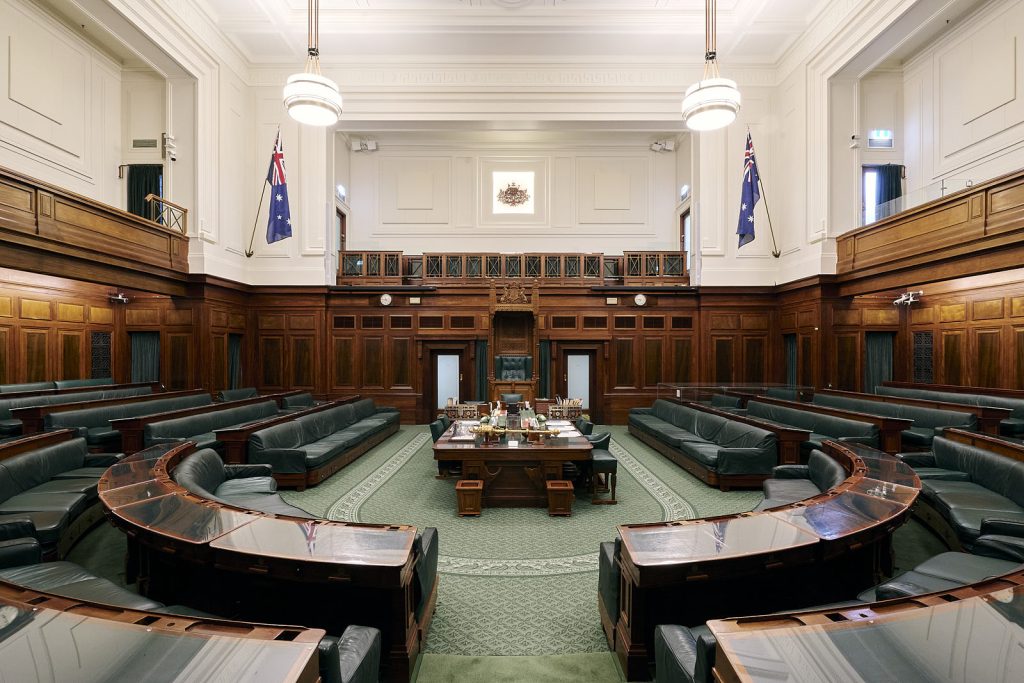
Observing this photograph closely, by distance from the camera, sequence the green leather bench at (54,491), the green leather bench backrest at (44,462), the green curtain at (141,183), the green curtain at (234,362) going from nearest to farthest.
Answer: the green leather bench at (54,491) < the green leather bench backrest at (44,462) < the green curtain at (141,183) < the green curtain at (234,362)

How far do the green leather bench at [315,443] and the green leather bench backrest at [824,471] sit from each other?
5694 millimetres

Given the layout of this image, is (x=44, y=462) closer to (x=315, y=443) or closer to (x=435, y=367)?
(x=315, y=443)

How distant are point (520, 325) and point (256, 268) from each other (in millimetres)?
6581

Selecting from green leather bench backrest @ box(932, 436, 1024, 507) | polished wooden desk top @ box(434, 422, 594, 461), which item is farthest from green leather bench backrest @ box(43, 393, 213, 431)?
green leather bench backrest @ box(932, 436, 1024, 507)

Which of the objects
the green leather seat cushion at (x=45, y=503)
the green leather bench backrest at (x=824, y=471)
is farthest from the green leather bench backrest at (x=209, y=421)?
the green leather bench backrest at (x=824, y=471)

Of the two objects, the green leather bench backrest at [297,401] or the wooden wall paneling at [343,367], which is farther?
the wooden wall paneling at [343,367]

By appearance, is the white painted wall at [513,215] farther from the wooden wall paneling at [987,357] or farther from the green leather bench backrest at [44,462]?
the green leather bench backrest at [44,462]

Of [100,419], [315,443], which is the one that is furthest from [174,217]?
[315,443]

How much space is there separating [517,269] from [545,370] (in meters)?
2.64

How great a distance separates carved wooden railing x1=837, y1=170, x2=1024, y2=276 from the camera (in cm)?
636

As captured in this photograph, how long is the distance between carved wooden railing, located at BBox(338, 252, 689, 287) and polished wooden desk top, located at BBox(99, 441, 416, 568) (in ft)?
30.3

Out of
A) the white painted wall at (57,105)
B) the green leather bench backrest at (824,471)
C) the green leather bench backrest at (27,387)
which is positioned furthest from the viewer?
the green leather bench backrest at (27,387)

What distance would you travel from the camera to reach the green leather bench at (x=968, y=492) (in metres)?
3.48

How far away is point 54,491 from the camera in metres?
4.08
